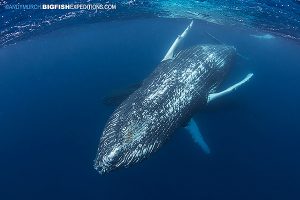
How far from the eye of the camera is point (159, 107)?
10195mm

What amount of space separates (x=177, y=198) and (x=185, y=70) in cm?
473

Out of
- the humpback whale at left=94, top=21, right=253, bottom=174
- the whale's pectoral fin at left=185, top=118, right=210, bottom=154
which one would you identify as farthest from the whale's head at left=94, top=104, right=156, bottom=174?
the whale's pectoral fin at left=185, top=118, right=210, bottom=154

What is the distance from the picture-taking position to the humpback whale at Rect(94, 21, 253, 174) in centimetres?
903

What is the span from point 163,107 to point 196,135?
254 centimetres

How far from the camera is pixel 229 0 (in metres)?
17.4

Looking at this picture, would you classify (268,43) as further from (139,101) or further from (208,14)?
(139,101)

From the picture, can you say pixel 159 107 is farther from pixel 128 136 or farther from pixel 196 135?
pixel 196 135

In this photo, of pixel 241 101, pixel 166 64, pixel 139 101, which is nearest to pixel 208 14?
pixel 241 101

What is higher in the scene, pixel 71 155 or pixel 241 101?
pixel 241 101

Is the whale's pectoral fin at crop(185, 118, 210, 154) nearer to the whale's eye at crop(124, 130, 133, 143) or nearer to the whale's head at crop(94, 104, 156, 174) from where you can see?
the whale's head at crop(94, 104, 156, 174)

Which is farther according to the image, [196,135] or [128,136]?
[196,135]

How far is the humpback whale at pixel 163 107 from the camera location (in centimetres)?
903

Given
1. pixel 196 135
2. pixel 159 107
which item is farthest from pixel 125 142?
pixel 196 135

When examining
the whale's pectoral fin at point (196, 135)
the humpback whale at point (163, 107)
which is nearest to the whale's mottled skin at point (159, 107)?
the humpback whale at point (163, 107)
